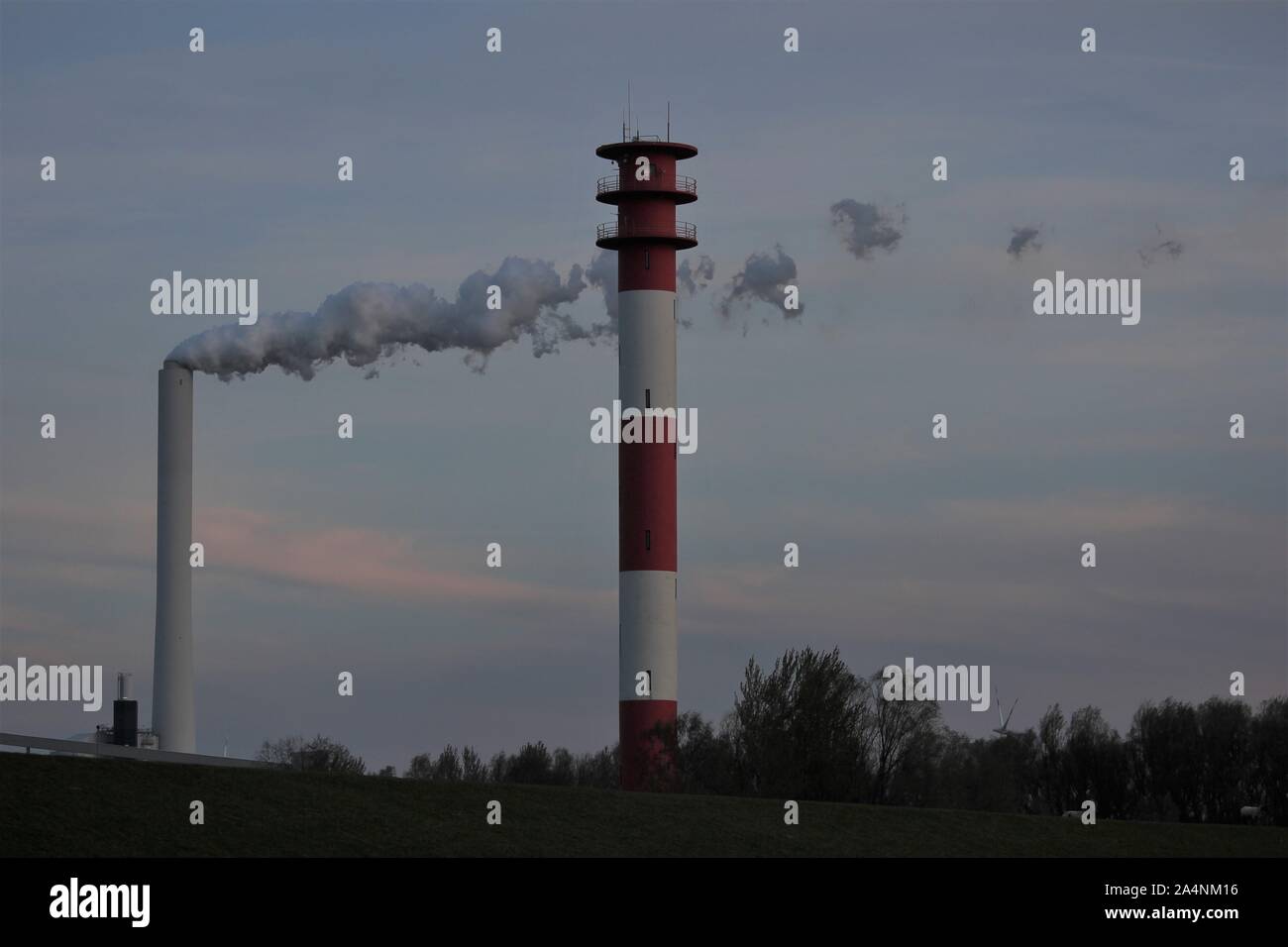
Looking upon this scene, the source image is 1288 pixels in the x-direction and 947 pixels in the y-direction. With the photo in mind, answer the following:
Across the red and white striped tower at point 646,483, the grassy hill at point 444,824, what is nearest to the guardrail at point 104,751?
the grassy hill at point 444,824

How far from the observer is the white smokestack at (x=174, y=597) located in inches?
2729

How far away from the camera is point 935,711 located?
7450 cm

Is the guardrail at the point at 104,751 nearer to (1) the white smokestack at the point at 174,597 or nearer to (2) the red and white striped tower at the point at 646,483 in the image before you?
(1) the white smokestack at the point at 174,597

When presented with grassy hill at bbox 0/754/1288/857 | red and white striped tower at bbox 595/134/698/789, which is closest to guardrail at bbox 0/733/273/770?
grassy hill at bbox 0/754/1288/857

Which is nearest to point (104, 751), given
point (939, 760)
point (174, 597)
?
point (174, 597)

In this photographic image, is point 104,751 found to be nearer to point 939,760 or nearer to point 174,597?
point 174,597

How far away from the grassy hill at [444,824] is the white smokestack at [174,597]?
77.4ft

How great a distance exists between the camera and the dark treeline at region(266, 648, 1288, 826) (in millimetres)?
67438

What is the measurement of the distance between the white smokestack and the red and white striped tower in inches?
573

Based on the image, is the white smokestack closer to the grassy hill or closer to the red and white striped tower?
the red and white striped tower

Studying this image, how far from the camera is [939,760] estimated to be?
74.4 meters

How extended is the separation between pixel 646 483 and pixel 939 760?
14902mm
